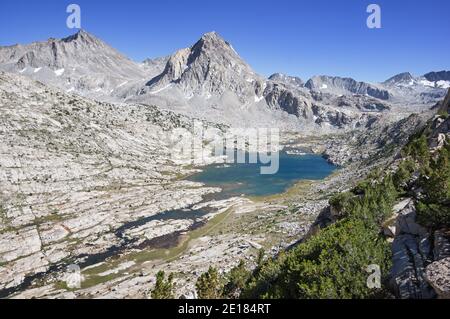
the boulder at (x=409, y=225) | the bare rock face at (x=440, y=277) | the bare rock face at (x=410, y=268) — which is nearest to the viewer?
the bare rock face at (x=440, y=277)

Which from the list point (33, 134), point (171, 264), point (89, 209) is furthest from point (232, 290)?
point (33, 134)

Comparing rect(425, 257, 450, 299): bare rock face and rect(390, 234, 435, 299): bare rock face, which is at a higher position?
rect(425, 257, 450, 299): bare rock face

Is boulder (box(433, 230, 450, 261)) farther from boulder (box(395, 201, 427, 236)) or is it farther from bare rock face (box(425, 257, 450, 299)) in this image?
bare rock face (box(425, 257, 450, 299))

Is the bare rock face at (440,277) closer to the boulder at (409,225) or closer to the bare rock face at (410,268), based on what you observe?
the bare rock face at (410,268)

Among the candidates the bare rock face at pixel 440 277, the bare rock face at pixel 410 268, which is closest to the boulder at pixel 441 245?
the bare rock face at pixel 410 268

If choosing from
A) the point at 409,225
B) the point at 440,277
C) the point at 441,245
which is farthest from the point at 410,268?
the point at 409,225

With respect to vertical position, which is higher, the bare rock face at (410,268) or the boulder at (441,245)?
the boulder at (441,245)

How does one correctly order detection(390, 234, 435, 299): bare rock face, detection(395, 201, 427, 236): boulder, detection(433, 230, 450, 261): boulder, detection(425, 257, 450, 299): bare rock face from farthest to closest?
detection(395, 201, 427, 236): boulder → detection(433, 230, 450, 261): boulder → detection(390, 234, 435, 299): bare rock face → detection(425, 257, 450, 299): bare rock face

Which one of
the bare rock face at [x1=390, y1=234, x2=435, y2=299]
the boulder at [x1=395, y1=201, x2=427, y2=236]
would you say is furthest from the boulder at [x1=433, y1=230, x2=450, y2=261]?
the boulder at [x1=395, y1=201, x2=427, y2=236]

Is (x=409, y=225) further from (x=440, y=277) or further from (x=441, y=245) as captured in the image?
(x=440, y=277)
